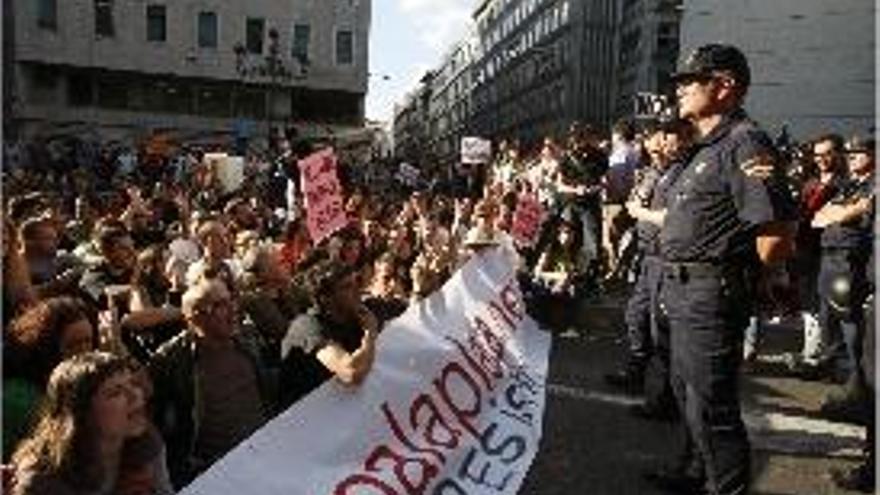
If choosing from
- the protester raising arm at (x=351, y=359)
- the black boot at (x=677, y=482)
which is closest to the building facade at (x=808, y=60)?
the black boot at (x=677, y=482)

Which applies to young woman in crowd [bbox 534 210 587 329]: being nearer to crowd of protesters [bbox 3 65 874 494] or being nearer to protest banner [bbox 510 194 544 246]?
crowd of protesters [bbox 3 65 874 494]

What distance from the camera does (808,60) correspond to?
55750 millimetres

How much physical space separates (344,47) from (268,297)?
61977 mm

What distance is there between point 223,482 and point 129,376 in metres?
0.60

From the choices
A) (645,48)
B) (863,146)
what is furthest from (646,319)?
(645,48)

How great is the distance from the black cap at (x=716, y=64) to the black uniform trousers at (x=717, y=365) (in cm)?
83

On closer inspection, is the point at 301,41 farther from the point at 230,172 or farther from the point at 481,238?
the point at 481,238

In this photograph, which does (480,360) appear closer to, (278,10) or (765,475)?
(765,475)

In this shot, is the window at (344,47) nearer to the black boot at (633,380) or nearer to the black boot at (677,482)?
the black boot at (633,380)

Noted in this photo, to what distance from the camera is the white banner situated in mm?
5000

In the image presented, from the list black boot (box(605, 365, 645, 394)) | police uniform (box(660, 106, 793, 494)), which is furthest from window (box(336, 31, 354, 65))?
police uniform (box(660, 106, 793, 494))

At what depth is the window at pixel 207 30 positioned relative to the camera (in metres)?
67.4

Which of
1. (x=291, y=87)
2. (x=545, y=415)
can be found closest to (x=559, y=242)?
(x=545, y=415)

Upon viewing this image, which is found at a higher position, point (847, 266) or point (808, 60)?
point (808, 60)
